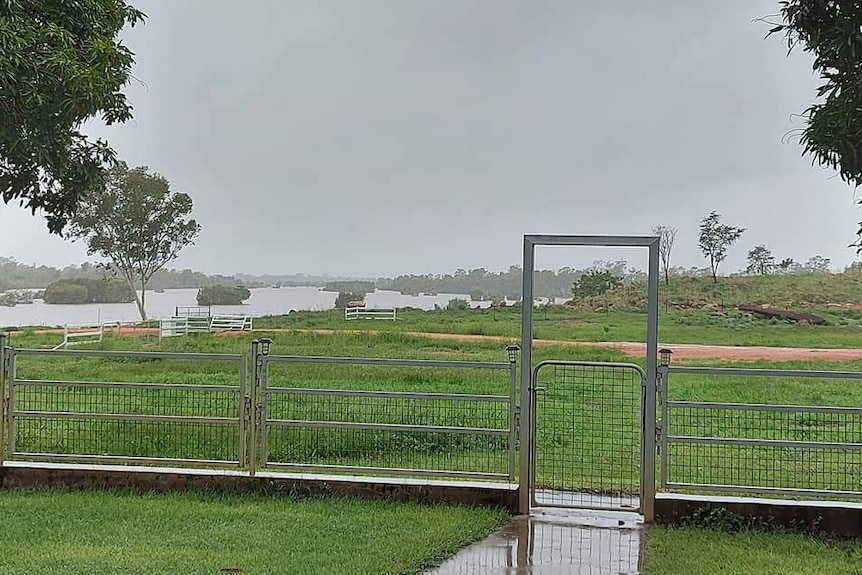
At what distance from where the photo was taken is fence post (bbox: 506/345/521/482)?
4230mm

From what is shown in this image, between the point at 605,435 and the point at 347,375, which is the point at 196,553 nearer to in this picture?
the point at 347,375

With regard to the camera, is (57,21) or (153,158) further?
(153,158)

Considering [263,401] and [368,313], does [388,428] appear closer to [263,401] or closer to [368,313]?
[263,401]

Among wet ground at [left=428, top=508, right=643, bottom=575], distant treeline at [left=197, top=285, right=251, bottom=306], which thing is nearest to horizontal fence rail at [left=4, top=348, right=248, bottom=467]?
wet ground at [left=428, top=508, right=643, bottom=575]

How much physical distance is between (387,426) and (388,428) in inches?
0.6

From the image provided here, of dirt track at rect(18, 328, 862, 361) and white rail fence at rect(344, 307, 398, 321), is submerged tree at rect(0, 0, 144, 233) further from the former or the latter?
dirt track at rect(18, 328, 862, 361)

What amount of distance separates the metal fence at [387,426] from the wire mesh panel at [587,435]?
0.24m

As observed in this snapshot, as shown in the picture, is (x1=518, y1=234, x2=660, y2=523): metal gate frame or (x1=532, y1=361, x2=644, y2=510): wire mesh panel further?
(x1=532, y1=361, x2=644, y2=510): wire mesh panel

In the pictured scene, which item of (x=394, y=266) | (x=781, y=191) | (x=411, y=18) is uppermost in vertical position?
(x=411, y=18)

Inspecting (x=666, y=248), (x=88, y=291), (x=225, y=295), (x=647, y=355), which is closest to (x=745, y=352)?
(x=666, y=248)

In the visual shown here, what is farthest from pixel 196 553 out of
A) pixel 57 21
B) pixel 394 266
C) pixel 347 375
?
pixel 394 266

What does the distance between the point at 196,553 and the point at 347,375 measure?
5.75 ft

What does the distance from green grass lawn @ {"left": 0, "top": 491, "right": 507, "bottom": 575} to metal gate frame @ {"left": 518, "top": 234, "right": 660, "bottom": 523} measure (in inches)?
14.8

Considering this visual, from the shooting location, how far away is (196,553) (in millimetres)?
3373
